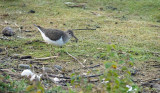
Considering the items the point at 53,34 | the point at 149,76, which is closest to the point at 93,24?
the point at 53,34

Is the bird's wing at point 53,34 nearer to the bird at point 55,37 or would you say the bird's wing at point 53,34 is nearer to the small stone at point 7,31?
the bird at point 55,37

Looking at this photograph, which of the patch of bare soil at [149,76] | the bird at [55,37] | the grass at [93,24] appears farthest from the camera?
the grass at [93,24]

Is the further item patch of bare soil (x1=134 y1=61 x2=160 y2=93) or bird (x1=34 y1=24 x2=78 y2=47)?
bird (x1=34 y1=24 x2=78 y2=47)

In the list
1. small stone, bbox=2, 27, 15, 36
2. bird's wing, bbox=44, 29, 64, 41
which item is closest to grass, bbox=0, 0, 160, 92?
bird's wing, bbox=44, 29, 64, 41

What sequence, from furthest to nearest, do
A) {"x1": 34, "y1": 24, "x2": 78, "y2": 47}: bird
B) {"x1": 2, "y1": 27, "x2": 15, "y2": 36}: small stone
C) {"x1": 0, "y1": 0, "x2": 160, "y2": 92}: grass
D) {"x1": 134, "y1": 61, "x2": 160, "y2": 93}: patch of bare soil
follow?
1. {"x1": 2, "y1": 27, "x2": 15, "y2": 36}: small stone
2. {"x1": 0, "y1": 0, "x2": 160, "y2": 92}: grass
3. {"x1": 34, "y1": 24, "x2": 78, "y2": 47}: bird
4. {"x1": 134, "y1": 61, "x2": 160, "y2": 93}: patch of bare soil

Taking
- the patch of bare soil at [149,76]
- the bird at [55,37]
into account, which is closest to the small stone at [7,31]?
the bird at [55,37]

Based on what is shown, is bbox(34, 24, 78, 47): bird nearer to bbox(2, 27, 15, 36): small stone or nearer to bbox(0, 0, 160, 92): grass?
bbox(0, 0, 160, 92): grass

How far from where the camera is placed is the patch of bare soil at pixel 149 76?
5730mm

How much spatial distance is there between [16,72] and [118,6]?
8.19m

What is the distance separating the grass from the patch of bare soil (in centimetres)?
29

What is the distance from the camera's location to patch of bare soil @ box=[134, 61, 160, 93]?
18.8 feet

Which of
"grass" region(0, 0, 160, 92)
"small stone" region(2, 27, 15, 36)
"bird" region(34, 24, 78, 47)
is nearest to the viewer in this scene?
"bird" region(34, 24, 78, 47)

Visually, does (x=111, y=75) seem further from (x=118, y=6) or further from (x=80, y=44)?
(x=118, y=6)

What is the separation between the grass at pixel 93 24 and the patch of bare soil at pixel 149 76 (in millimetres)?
293
